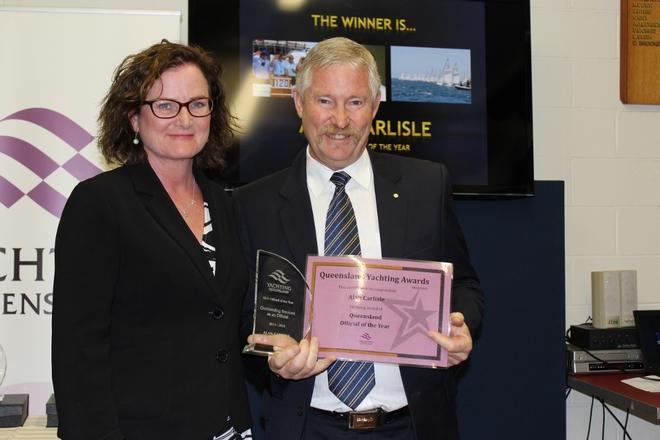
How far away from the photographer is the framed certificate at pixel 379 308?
178 cm

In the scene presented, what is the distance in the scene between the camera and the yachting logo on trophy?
301cm

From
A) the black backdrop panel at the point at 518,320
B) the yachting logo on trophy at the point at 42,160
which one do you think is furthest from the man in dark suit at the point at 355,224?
the black backdrop panel at the point at 518,320

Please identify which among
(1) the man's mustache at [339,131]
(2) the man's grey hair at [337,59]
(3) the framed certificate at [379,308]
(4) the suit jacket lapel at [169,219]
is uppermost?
(2) the man's grey hair at [337,59]

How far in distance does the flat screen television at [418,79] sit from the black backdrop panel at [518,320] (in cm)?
18

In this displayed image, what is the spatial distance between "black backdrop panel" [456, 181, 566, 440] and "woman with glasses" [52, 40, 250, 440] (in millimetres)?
1890

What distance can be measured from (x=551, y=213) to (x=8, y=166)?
2.68 meters

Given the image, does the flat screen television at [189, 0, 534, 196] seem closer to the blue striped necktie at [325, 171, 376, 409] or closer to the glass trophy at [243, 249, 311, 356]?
the blue striped necktie at [325, 171, 376, 409]

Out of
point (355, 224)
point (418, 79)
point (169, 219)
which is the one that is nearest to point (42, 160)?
point (169, 219)

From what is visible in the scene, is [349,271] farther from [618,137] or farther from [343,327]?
[618,137]

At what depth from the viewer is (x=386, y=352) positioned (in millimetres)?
1797

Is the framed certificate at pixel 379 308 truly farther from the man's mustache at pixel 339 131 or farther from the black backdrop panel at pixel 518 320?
the black backdrop panel at pixel 518 320

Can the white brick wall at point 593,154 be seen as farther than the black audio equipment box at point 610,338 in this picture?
Yes

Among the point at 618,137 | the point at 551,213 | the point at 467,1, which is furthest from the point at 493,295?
the point at 467,1

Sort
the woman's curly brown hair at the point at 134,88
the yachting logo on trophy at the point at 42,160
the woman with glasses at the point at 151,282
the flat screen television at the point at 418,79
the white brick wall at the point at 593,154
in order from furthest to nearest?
the white brick wall at the point at 593,154 → the flat screen television at the point at 418,79 → the yachting logo on trophy at the point at 42,160 → the woman's curly brown hair at the point at 134,88 → the woman with glasses at the point at 151,282
